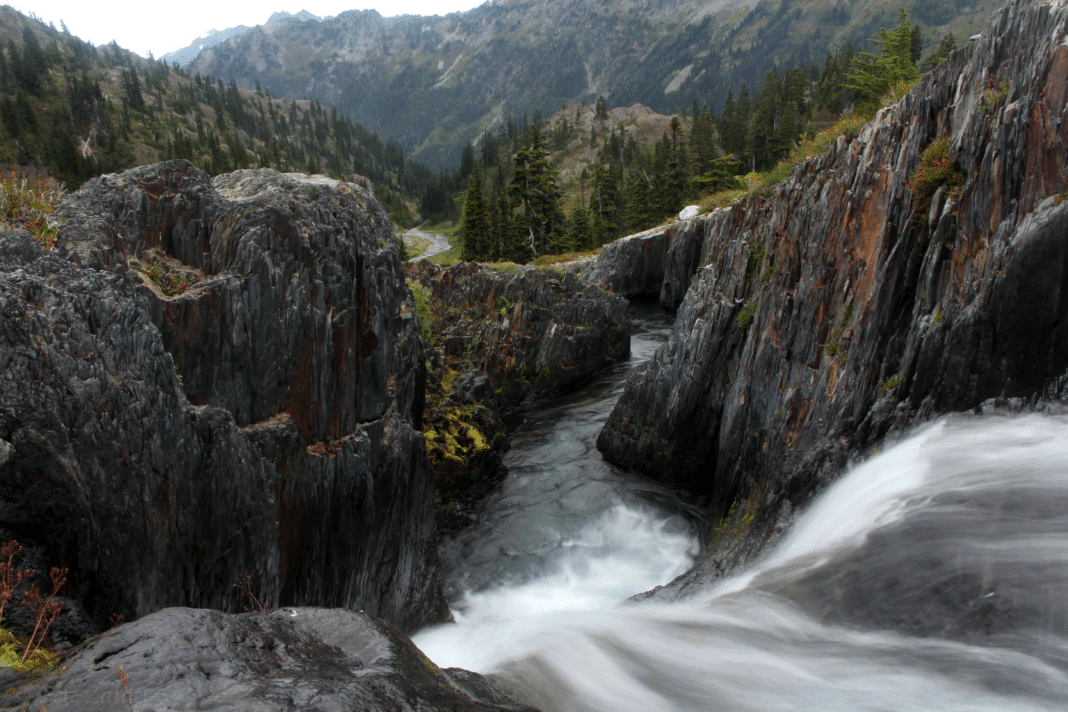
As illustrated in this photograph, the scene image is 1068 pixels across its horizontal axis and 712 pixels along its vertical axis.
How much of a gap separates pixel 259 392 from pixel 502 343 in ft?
62.8

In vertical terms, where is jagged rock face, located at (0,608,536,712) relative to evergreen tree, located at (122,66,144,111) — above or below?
below

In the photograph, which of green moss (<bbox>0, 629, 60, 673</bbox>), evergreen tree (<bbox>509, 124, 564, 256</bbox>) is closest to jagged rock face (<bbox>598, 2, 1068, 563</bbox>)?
green moss (<bbox>0, 629, 60, 673</bbox>)

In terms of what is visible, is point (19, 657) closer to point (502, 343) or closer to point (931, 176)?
point (931, 176)

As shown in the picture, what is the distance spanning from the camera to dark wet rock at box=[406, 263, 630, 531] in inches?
819

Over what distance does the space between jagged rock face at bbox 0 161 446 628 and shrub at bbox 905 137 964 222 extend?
1035 cm

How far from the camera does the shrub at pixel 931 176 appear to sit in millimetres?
9914

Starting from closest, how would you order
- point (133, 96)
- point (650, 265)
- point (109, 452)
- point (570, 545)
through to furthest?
point (109, 452), point (570, 545), point (650, 265), point (133, 96)

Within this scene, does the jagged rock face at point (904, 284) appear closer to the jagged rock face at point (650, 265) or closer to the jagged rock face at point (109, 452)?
the jagged rock face at point (109, 452)

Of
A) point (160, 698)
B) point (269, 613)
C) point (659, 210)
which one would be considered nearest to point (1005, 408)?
point (269, 613)

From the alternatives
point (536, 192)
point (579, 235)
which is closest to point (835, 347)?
point (536, 192)

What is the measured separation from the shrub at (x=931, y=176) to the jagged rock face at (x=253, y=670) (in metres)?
10.4

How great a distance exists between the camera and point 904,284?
413 inches

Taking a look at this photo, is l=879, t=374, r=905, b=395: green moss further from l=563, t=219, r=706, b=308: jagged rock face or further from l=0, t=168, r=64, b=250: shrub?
l=563, t=219, r=706, b=308: jagged rock face

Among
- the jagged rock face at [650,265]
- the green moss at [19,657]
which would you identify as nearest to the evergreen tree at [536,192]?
the jagged rock face at [650,265]
